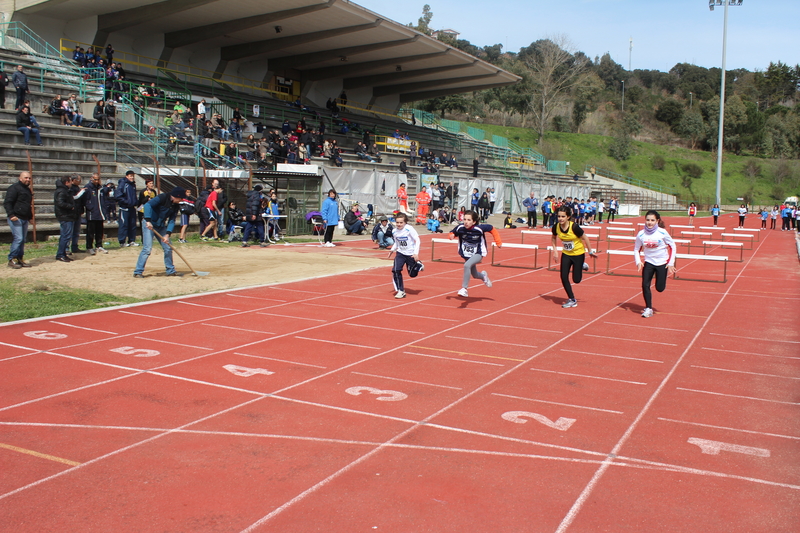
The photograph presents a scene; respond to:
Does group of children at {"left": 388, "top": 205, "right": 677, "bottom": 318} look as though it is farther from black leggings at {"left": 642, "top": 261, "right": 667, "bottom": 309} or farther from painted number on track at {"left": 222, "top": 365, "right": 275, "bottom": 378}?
painted number on track at {"left": 222, "top": 365, "right": 275, "bottom": 378}

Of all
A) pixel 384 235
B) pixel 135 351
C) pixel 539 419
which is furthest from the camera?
pixel 384 235

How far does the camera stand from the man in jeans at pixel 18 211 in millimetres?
13836

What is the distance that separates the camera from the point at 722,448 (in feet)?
17.9

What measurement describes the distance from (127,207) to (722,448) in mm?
16660

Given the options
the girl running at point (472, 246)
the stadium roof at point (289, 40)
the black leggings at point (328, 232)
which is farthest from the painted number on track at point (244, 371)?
the stadium roof at point (289, 40)

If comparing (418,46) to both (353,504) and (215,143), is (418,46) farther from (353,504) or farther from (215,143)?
(353,504)

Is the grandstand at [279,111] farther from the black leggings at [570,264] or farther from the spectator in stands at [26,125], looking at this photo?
the black leggings at [570,264]

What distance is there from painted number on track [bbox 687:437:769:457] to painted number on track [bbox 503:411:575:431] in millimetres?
1021

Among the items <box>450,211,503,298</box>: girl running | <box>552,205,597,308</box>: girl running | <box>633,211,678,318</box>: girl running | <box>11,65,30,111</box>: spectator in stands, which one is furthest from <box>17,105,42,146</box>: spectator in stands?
<box>633,211,678,318</box>: girl running

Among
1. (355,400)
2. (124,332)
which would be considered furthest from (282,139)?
(355,400)

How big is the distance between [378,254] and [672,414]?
14.6 m

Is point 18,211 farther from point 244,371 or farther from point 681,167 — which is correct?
point 681,167

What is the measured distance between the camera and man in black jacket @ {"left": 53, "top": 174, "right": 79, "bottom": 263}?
14.8 metres

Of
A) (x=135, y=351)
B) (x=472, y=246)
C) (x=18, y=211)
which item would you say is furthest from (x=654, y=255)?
(x=18, y=211)
